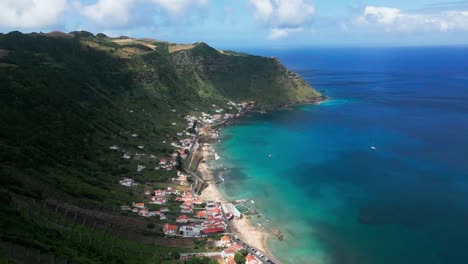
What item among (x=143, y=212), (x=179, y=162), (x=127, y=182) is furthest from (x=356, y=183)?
(x=127, y=182)

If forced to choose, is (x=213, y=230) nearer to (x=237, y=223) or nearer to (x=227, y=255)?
(x=237, y=223)

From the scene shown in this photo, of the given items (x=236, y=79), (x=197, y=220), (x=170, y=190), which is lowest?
(x=197, y=220)

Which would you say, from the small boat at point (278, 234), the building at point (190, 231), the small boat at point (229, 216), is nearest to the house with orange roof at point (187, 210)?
the building at point (190, 231)

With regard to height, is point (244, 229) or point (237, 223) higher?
point (237, 223)

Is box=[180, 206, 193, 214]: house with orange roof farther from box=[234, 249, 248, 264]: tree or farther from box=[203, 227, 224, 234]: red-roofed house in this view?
box=[234, 249, 248, 264]: tree

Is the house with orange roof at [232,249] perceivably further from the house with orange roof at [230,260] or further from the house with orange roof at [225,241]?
the house with orange roof at [225,241]

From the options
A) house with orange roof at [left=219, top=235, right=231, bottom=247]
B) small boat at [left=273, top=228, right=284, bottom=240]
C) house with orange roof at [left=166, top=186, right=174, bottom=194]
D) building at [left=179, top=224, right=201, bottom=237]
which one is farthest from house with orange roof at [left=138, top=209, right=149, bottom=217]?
small boat at [left=273, top=228, right=284, bottom=240]
